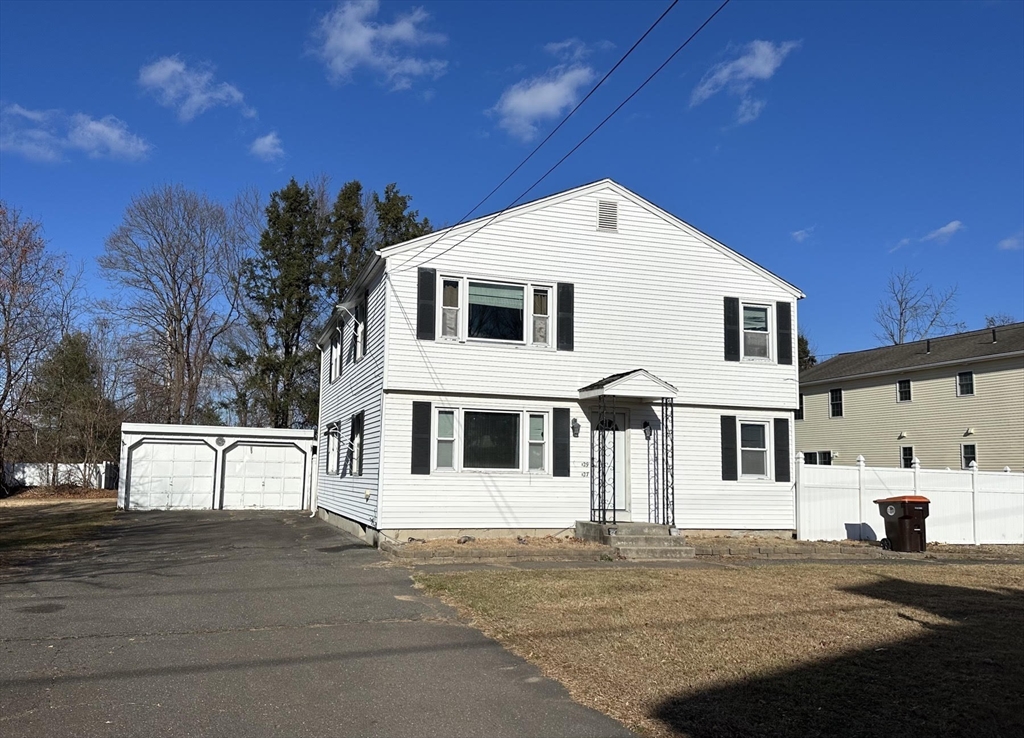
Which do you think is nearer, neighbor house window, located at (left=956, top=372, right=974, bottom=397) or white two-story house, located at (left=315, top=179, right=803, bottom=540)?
white two-story house, located at (left=315, top=179, right=803, bottom=540)

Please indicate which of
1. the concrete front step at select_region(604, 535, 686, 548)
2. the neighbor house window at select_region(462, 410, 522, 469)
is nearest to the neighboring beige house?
the concrete front step at select_region(604, 535, 686, 548)

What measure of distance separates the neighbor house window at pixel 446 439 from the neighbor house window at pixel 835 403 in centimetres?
2223

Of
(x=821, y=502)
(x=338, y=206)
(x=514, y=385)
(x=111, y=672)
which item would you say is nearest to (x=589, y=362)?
(x=514, y=385)

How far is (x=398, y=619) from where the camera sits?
28.1 feet

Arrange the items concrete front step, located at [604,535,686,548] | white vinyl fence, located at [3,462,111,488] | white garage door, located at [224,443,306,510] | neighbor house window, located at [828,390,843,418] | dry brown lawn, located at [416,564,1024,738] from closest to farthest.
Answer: dry brown lawn, located at [416,564,1024,738], concrete front step, located at [604,535,686,548], white garage door, located at [224,443,306,510], neighbor house window, located at [828,390,843,418], white vinyl fence, located at [3,462,111,488]

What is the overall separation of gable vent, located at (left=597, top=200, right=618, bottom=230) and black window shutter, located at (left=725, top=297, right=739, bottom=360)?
3078mm

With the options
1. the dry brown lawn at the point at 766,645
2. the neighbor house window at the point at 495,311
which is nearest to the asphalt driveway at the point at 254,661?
the dry brown lawn at the point at 766,645

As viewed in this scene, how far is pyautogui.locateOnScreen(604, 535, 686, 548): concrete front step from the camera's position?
47.9 ft

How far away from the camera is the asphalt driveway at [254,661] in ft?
17.3

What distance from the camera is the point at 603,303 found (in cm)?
1678

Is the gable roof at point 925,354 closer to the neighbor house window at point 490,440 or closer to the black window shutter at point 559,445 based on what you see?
the black window shutter at point 559,445

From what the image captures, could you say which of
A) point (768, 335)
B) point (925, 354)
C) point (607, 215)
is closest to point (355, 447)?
point (607, 215)

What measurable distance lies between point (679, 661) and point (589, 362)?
10102 mm

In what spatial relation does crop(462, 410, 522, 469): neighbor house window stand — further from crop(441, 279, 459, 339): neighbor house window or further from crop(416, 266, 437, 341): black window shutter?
crop(416, 266, 437, 341): black window shutter
